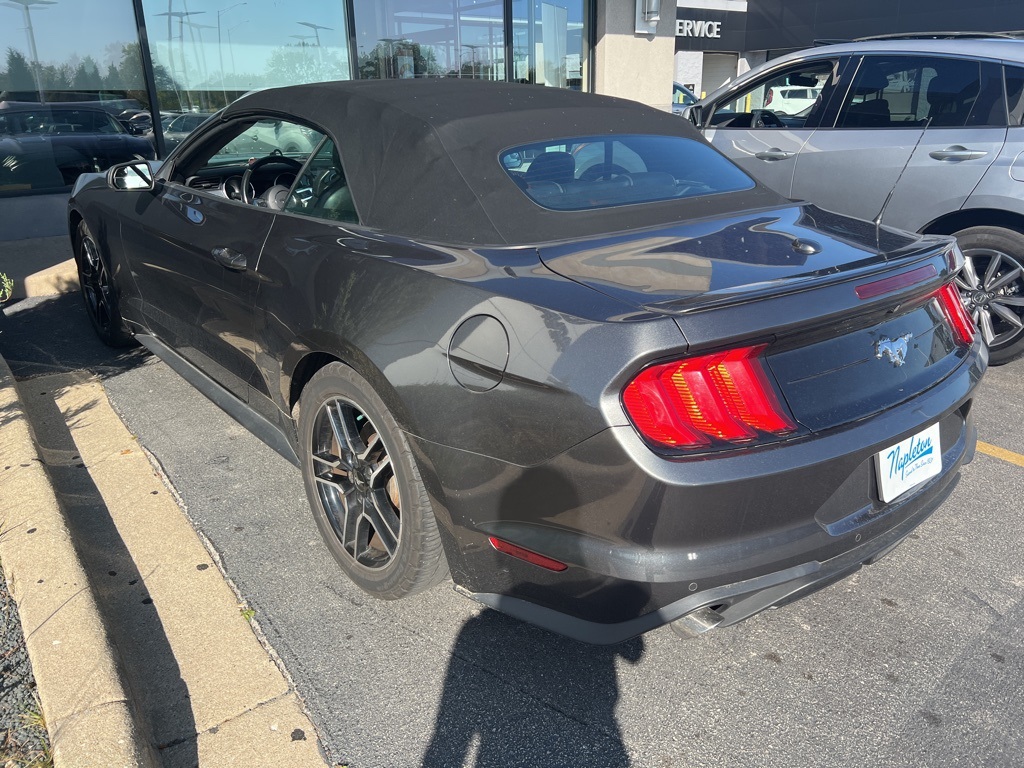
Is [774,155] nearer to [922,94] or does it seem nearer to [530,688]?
[922,94]

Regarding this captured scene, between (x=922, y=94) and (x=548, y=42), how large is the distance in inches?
270

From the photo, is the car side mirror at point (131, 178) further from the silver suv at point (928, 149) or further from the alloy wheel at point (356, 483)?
the silver suv at point (928, 149)

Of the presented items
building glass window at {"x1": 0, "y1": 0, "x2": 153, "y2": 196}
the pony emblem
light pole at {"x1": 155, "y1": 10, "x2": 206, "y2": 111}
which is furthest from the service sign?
the pony emblem

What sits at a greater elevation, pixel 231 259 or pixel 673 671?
pixel 231 259

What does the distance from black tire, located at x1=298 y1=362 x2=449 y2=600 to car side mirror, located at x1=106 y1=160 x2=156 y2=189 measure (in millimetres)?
1844

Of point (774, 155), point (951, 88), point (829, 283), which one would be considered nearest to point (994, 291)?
point (951, 88)

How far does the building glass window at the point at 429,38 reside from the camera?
32.4ft

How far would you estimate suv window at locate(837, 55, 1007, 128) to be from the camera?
16.0 feet

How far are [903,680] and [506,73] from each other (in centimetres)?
986

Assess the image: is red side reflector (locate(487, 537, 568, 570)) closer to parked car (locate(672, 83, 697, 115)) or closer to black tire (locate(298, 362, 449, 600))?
black tire (locate(298, 362, 449, 600))

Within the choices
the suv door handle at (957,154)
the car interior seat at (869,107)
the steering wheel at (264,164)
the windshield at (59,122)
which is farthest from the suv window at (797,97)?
the windshield at (59,122)

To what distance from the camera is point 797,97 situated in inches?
275

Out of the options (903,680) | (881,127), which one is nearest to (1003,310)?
(881,127)

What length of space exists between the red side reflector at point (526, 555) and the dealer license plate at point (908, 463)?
897mm
